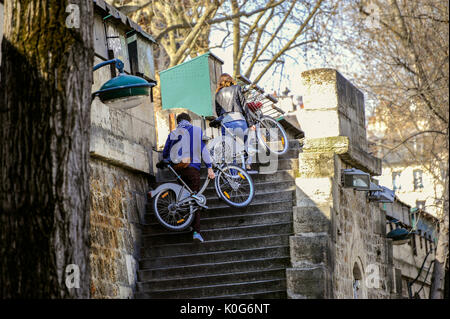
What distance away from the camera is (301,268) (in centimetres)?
1198

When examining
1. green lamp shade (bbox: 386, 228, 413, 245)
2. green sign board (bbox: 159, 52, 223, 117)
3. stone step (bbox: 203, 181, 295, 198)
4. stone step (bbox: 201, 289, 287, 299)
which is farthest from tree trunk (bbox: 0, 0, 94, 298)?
green lamp shade (bbox: 386, 228, 413, 245)

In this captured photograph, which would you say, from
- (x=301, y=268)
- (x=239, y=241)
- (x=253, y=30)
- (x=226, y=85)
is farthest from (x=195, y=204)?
(x=253, y=30)

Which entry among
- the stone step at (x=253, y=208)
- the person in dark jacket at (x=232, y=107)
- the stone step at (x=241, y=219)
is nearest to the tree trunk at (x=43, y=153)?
the stone step at (x=241, y=219)

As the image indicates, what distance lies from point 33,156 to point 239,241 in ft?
19.2

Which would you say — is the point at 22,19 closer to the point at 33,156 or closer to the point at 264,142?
the point at 33,156

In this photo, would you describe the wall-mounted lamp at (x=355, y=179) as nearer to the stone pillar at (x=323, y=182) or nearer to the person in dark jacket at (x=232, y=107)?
the stone pillar at (x=323, y=182)

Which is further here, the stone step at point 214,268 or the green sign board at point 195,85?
the green sign board at point 195,85

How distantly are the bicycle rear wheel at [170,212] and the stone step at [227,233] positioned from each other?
29 centimetres

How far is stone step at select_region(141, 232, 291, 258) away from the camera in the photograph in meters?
12.8

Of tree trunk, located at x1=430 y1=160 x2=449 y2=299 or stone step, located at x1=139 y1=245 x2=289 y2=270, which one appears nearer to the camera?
stone step, located at x1=139 y1=245 x2=289 y2=270

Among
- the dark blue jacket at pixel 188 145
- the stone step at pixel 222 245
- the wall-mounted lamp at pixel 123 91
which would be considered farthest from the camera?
the dark blue jacket at pixel 188 145

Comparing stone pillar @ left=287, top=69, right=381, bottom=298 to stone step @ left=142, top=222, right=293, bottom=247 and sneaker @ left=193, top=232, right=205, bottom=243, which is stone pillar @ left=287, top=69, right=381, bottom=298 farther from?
sneaker @ left=193, top=232, right=205, bottom=243

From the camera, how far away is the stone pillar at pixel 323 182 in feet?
39.4
